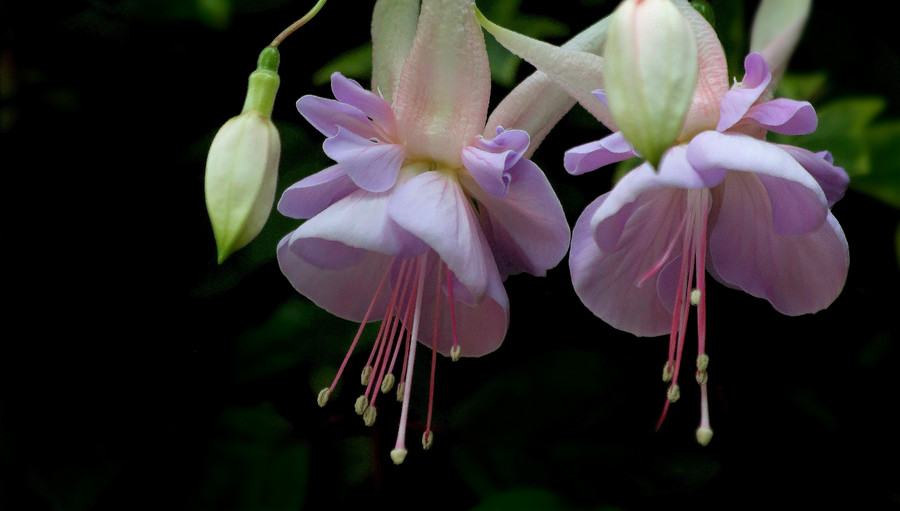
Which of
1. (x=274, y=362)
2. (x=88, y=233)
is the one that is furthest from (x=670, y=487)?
(x=88, y=233)

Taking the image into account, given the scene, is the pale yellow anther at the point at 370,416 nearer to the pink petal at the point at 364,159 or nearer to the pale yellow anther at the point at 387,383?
the pale yellow anther at the point at 387,383

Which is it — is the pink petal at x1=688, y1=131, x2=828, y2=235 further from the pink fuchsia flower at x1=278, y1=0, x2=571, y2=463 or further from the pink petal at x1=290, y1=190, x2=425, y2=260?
the pink petal at x1=290, y1=190, x2=425, y2=260

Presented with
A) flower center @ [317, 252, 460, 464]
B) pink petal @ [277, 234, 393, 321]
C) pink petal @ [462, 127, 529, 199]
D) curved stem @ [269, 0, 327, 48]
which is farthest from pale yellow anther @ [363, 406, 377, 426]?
curved stem @ [269, 0, 327, 48]

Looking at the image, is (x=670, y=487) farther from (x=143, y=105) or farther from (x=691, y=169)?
(x=143, y=105)

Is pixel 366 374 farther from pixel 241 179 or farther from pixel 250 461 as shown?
pixel 250 461

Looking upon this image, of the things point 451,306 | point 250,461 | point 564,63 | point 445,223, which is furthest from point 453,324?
point 250,461

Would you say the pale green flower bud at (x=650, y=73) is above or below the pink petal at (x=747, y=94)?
above

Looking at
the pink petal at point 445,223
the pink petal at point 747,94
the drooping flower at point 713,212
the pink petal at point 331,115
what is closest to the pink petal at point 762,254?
the drooping flower at point 713,212
